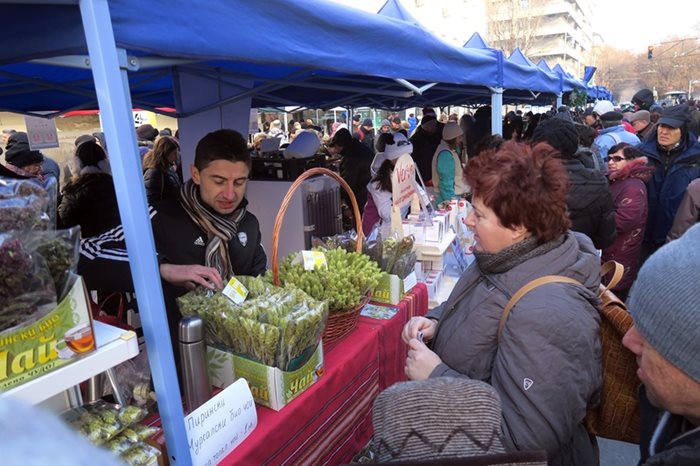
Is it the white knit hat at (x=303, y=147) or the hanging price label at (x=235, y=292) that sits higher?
the white knit hat at (x=303, y=147)

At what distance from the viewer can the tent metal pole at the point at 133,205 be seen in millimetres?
1032

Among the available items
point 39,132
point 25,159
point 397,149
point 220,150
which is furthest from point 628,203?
point 25,159

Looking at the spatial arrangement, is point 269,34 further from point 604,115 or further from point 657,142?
point 604,115

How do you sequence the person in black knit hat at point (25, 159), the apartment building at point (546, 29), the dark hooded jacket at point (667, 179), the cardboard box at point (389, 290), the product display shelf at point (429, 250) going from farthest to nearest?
the apartment building at point (546, 29) → the person in black knit hat at point (25, 159) → the dark hooded jacket at point (667, 179) → the product display shelf at point (429, 250) → the cardboard box at point (389, 290)

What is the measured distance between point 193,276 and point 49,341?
2.74 ft

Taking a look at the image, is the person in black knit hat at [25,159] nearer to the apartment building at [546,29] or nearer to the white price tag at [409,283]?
the white price tag at [409,283]

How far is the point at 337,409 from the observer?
1774mm

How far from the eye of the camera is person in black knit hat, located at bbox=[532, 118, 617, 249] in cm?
321

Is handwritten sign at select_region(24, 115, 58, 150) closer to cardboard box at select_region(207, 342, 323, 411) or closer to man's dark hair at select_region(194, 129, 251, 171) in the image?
man's dark hair at select_region(194, 129, 251, 171)

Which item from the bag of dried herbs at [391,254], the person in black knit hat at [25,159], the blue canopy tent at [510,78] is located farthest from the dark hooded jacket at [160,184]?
the blue canopy tent at [510,78]

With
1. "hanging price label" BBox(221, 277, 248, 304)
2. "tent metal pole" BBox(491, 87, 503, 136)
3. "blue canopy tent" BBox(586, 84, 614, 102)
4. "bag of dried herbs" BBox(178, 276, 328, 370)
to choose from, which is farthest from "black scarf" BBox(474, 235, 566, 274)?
"blue canopy tent" BBox(586, 84, 614, 102)

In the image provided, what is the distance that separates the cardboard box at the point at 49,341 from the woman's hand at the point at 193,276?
75 cm

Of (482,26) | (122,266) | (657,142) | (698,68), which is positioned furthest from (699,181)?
(698,68)

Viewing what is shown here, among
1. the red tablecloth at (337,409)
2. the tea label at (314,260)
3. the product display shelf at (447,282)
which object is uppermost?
the tea label at (314,260)
